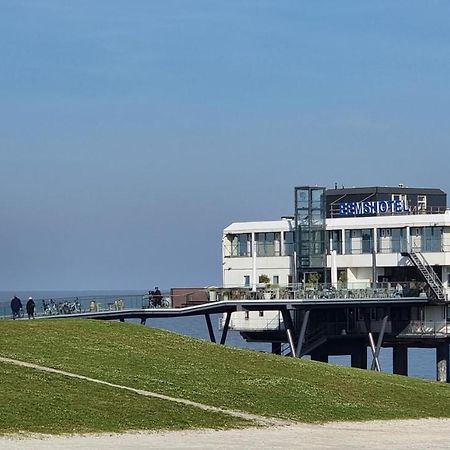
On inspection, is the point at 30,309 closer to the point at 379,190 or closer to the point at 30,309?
the point at 30,309

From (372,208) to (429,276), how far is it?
26.7 ft

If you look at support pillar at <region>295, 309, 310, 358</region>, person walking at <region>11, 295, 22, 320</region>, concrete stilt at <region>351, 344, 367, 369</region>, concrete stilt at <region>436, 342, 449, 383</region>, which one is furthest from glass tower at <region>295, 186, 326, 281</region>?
person walking at <region>11, 295, 22, 320</region>

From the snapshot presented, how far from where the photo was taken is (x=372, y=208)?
99500mm

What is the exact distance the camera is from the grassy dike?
45156mm

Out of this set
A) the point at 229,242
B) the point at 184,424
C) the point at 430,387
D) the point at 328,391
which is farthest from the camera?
the point at 229,242

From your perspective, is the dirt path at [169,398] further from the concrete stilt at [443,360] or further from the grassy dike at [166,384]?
the concrete stilt at [443,360]

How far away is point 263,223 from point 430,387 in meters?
39.8

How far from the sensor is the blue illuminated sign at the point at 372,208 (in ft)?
324

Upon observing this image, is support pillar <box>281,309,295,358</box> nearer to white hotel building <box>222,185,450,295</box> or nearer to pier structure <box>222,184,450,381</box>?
pier structure <box>222,184,450,381</box>

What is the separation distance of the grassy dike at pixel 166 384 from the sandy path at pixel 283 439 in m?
1.17

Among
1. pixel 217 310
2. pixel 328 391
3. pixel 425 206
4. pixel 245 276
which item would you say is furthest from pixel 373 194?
pixel 328 391

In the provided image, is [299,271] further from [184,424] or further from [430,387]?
[184,424]

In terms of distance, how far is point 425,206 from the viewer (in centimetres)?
10319

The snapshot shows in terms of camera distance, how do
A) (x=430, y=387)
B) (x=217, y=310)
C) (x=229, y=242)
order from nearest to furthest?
(x=430, y=387)
(x=217, y=310)
(x=229, y=242)
